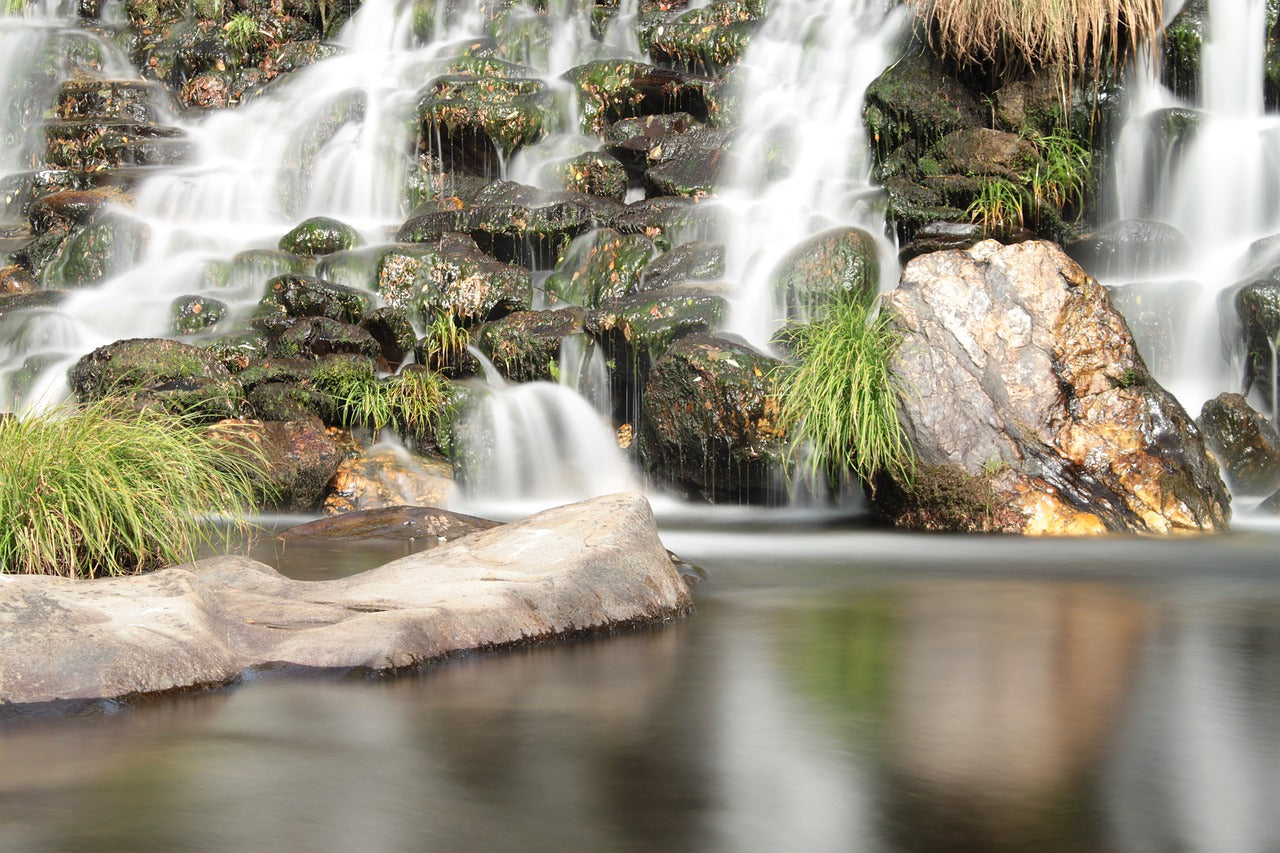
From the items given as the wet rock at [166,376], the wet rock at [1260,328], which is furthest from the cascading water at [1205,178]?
the wet rock at [166,376]

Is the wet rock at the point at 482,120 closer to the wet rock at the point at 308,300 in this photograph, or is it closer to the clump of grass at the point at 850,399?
the wet rock at the point at 308,300

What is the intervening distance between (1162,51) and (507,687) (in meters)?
10.3

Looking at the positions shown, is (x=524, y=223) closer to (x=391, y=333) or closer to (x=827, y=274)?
(x=391, y=333)

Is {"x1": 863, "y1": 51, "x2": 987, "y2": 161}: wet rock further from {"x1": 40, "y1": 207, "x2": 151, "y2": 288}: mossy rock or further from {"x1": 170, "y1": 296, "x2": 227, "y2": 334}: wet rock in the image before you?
{"x1": 40, "y1": 207, "x2": 151, "y2": 288}: mossy rock

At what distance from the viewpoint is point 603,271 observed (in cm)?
1209

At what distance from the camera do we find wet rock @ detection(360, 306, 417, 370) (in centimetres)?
1199

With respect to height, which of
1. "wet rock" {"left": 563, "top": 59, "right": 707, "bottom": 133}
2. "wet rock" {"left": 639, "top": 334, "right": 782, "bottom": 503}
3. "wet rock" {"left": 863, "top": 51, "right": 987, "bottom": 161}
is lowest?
"wet rock" {"left": 639, "top": 334, "right": 782, "bottom": 503}

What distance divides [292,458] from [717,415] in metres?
3.01

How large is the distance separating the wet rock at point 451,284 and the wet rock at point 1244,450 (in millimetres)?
5847

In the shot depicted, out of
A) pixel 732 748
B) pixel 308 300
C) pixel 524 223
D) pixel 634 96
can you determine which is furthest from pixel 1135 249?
pixel 732 748

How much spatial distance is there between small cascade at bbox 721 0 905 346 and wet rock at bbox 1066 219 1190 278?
1.66 metres

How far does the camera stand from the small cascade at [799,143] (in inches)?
461

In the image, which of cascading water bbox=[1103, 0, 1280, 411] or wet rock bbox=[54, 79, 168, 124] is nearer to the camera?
cascading water bbox=[1103, 0, 1280, 411]

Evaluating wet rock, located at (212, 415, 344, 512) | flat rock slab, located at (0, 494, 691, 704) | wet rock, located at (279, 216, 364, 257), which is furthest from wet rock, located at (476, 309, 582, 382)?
flat rock slab, located at (0, 494, 691, 704)
